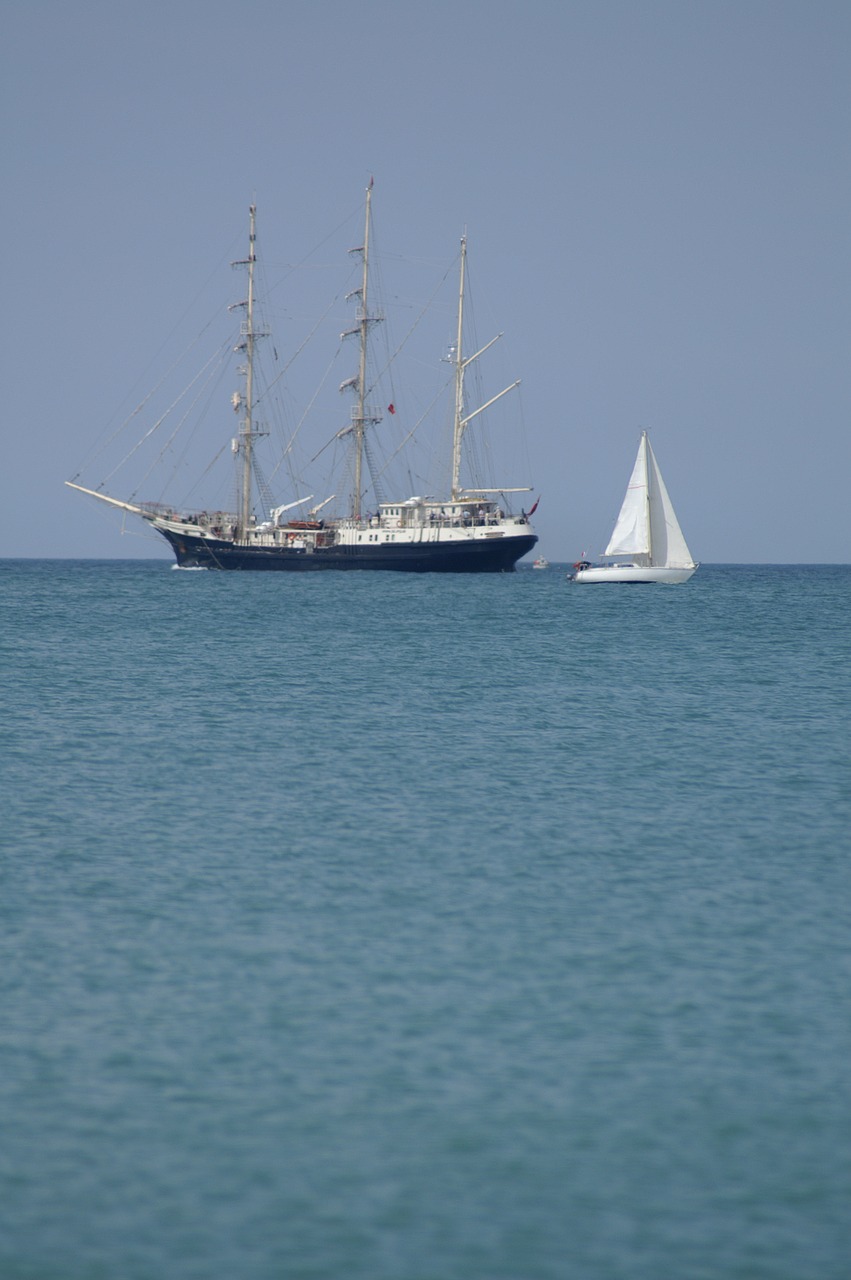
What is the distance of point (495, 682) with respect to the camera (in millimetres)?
41438

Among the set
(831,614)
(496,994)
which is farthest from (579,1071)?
(831,614)

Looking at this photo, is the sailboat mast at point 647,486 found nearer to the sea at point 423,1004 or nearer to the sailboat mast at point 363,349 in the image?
the sailboat mast at point 363,349

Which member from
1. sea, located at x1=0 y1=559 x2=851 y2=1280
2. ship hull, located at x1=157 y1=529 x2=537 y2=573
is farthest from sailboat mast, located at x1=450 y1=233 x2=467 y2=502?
sea, located at x1=0 y1=559 x2=851 y2=1280

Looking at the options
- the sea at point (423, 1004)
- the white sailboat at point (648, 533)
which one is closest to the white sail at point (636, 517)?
the white sailboat at point (648, 533)

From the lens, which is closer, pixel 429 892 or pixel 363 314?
pixel 429 892

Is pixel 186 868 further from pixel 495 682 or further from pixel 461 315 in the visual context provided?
pixel 461 315

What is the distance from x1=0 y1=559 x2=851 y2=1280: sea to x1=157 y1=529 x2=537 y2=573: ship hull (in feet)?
321

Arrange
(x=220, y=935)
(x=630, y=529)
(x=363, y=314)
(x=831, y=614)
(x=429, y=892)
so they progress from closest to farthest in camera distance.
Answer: (x=220, y=935)
(x=429, y=892)
(x=831, y=614)
(x=630, y=529)
(x=363, y=314)

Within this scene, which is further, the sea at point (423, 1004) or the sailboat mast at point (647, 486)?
the sailboat mast at point (647, 486)

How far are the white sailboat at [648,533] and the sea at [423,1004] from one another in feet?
244

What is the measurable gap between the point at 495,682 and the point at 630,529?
64.8 meters

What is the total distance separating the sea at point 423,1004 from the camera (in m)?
8.54

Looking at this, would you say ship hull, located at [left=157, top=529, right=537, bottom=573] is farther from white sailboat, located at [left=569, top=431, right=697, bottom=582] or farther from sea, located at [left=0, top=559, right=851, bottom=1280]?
sea, located at [left=0, top=559, right=851, bottom=1280]

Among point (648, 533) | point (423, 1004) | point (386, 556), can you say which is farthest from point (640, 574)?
point (423, 1004)
